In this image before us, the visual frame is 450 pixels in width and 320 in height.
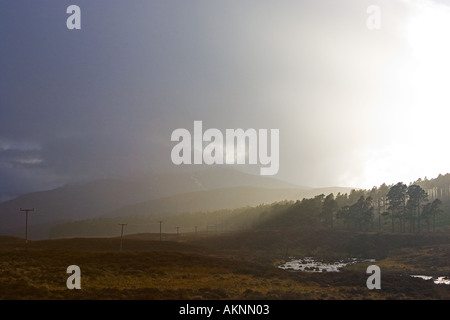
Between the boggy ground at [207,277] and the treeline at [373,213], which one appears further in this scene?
the treeline at [373,213]

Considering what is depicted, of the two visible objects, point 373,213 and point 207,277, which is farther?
point 373,213

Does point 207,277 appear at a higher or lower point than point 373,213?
lower

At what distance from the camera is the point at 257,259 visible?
91.2m

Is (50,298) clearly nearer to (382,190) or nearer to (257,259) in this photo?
(257,259)

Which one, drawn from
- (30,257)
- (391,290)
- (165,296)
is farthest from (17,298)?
(391,290)

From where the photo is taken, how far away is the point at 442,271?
67.2 meters

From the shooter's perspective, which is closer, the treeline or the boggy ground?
the boggy ground

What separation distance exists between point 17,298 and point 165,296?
13.2 metres

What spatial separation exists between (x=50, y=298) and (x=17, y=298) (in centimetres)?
280

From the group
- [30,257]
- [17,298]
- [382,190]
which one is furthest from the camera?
[382,190]
